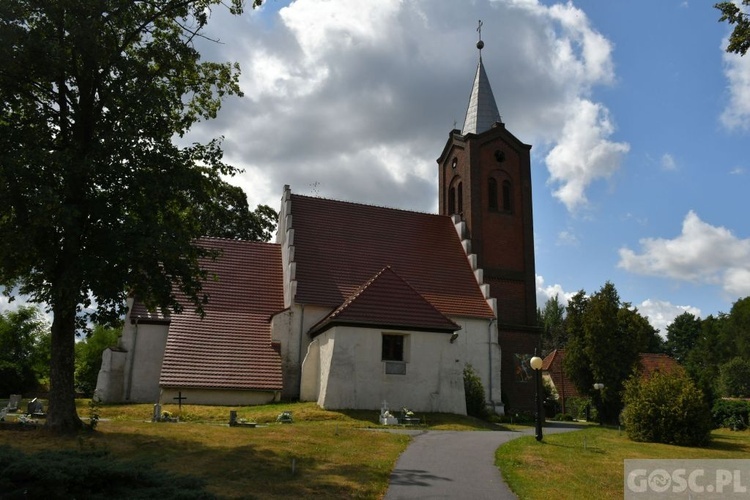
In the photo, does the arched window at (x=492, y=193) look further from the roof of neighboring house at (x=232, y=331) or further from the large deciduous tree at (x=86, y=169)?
the large deciduous tree at (x=86, y=169)

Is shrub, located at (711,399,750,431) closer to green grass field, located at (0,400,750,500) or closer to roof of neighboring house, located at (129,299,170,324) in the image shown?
green grass field, located at (0,400,750,500)

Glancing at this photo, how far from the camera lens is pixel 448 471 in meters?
12.1

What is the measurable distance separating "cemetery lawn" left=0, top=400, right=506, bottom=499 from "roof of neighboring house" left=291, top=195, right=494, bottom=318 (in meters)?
9.54

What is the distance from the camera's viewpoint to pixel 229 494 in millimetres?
9617

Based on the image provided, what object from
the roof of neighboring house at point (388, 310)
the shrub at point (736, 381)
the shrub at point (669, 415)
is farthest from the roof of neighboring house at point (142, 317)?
the shrub at point (736, 381)

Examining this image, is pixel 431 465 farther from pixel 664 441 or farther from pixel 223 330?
pixel 223 330

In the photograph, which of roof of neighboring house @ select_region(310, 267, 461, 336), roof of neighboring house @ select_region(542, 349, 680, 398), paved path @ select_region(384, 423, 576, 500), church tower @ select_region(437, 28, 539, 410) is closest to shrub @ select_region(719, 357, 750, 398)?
roof of neighboring house @ select_region(542, 349, 680, 398)

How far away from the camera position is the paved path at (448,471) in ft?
33.6

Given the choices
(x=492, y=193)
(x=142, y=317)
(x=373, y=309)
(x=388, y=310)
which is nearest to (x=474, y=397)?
(x=388, y=310)

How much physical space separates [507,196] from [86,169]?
2614 centimetres

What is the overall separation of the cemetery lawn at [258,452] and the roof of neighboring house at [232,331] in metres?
4.25

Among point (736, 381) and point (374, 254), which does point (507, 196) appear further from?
point (736, 381)

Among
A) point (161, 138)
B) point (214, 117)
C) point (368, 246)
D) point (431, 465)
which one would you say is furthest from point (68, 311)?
point (368, 246)

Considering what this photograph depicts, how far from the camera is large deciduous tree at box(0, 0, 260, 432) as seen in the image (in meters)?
14.7
